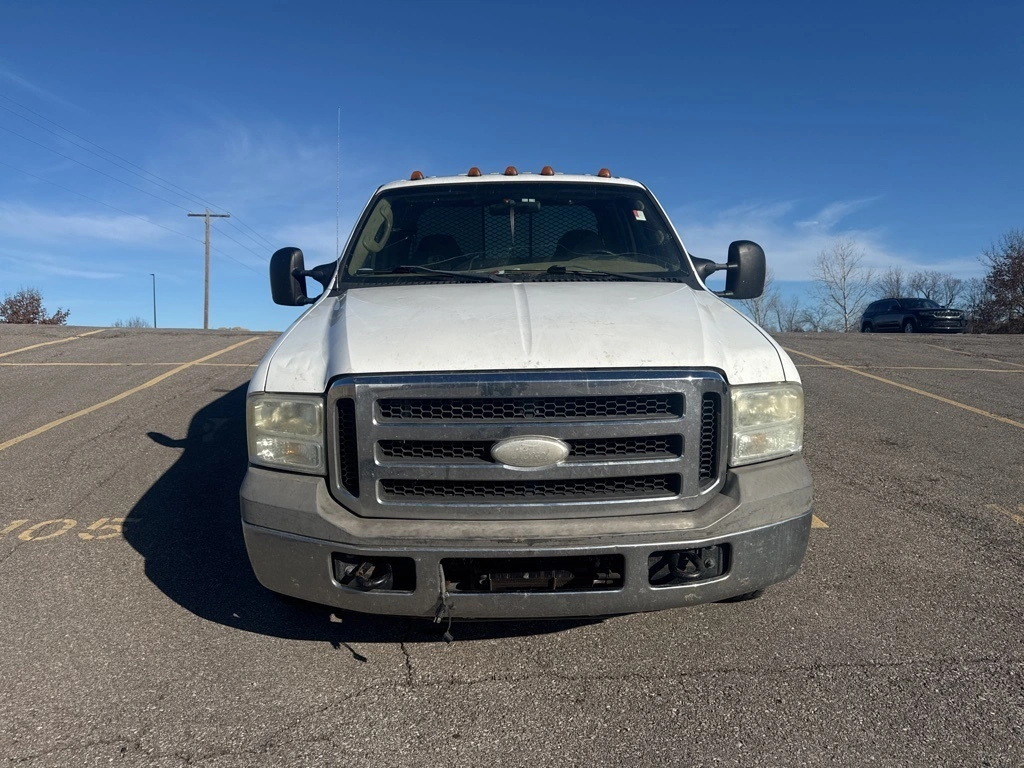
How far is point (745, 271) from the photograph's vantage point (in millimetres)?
4180

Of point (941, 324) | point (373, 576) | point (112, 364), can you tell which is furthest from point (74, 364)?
point (941, 324)

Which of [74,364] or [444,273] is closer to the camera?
[444,273]

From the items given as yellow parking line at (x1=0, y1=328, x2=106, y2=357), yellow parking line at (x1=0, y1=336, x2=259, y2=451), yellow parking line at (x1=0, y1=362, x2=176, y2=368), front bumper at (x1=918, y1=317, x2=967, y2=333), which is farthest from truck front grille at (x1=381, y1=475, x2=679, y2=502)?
front bumper at (x1=918, y1=317, x2=967, y2=333)

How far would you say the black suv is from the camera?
28062 millimetres

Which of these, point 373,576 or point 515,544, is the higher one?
point 515,544

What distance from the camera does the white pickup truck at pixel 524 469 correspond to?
2508mm

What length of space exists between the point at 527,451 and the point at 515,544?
1.02ft

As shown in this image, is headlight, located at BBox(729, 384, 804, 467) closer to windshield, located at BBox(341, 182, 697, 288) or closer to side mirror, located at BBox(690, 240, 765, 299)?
windshield, located at BBox(341, 182, 697, 288)

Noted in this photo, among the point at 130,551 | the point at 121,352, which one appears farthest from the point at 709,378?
the point at 121,352

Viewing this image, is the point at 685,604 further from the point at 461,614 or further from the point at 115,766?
the point at 115,766

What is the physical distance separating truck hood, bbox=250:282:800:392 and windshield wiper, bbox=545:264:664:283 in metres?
0.44

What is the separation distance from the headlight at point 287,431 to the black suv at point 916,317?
2785 centimetres

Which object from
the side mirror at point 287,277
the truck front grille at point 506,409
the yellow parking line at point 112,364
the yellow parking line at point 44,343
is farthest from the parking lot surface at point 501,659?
the yellow parking line at point 44,343

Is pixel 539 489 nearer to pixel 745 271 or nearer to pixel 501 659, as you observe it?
pixel 501 659
